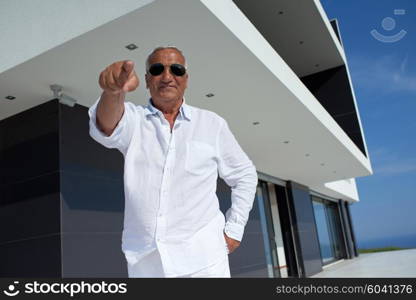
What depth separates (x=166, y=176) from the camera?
0.99m

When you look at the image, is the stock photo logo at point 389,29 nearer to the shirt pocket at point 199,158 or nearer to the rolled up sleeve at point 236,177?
the rolled up sleeve at point 236,177

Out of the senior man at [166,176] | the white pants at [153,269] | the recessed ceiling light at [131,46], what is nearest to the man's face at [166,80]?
the senior man at [166,176]

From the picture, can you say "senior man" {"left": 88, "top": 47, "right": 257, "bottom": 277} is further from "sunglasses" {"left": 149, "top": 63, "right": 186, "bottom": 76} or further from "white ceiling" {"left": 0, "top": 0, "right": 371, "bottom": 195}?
"white ceiling" {"left": 0, "top": 0, "right": 371, "bottom": 195}

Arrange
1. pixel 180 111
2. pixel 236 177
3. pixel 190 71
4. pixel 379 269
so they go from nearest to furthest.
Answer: pixel 180 111, pixel 236 177, pixel 190 71, pixel 379 269

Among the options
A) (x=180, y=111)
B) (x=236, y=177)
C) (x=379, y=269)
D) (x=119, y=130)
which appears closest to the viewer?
(x=119, y=130)

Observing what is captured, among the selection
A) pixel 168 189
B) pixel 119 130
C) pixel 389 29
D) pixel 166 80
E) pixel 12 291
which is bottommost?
pixel 12 291

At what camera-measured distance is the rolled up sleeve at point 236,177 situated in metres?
1.19

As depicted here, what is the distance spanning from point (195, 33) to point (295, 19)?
18.7 feet

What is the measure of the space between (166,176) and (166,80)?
264mm

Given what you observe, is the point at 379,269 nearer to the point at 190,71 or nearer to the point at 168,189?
the point at 190,71

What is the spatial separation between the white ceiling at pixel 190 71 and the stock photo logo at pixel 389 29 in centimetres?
111

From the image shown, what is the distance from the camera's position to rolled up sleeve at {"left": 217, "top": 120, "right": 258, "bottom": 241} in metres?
1.19

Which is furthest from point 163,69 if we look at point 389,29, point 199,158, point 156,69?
point 389,29

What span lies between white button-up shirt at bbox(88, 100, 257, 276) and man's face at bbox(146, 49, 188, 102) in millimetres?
43
